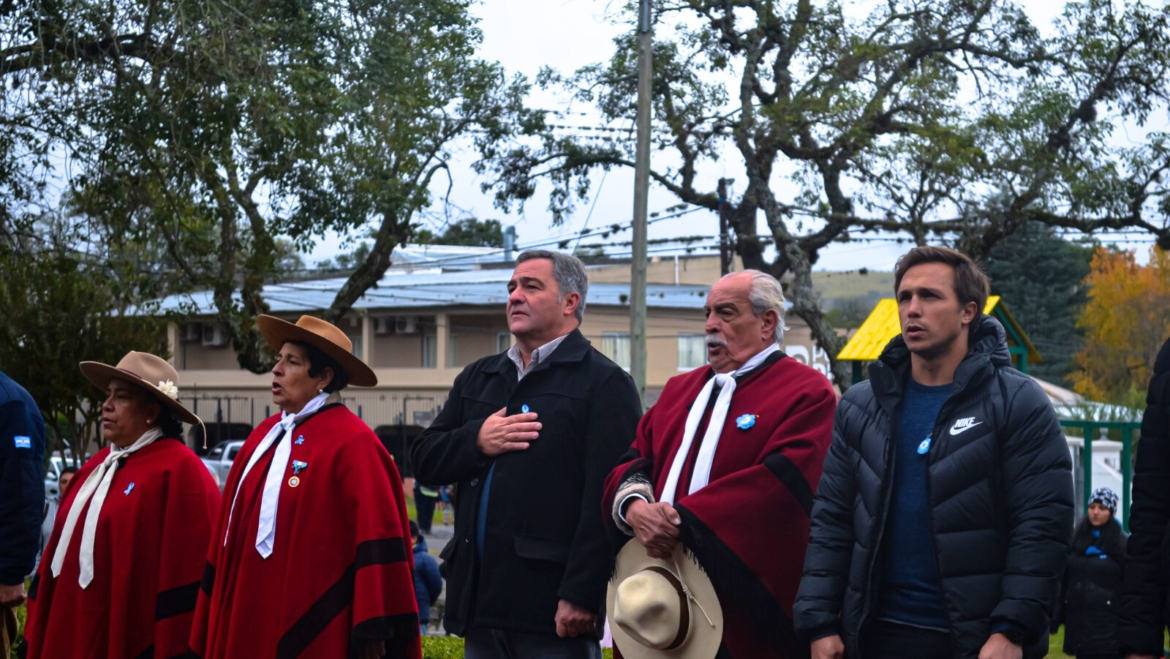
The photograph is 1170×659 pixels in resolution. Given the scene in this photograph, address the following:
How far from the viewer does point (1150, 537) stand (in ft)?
12.4

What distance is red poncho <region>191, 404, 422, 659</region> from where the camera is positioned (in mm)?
4902

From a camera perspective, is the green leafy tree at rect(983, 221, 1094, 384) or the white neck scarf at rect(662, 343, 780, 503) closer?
the white neck scarf at rect(662, 343, 780, 503)

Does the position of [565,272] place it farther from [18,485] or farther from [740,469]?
[18,485]

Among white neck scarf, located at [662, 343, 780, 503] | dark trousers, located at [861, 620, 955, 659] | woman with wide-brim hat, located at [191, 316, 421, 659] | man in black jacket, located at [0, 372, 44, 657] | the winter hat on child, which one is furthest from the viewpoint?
the winter hat on child

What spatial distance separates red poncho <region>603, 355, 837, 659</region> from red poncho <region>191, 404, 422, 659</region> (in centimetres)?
92

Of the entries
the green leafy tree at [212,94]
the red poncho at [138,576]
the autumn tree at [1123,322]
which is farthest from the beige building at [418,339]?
the red poncho at [138,576]

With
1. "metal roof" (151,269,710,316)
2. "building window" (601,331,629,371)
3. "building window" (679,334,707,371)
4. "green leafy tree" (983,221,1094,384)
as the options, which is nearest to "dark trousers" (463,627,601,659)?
"metal roof" (151,269,710,316)

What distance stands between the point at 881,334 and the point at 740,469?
11540mm

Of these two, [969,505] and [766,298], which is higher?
[766,298]

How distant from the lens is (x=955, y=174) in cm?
2003

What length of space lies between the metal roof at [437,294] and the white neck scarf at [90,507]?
36.9m

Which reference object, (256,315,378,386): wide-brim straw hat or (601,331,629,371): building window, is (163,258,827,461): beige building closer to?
(601,331,629,371): building window

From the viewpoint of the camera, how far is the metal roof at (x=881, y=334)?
15.1 m

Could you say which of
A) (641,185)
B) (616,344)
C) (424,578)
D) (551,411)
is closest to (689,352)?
(616,344)
